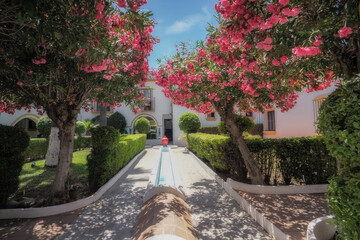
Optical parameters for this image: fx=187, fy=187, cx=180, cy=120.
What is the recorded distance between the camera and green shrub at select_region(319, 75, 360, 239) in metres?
1.76

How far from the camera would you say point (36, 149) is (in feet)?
35.6

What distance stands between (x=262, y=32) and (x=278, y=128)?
9.56 m

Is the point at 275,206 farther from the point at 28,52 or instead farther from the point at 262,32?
the point at 28,52

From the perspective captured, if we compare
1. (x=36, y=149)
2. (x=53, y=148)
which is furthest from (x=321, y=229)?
(x=36, y=149)

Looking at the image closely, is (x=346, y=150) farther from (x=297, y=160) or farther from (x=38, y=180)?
(x=38, y=180)

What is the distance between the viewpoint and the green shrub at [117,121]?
61.5 feet

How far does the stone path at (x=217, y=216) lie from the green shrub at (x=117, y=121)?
14.3 m

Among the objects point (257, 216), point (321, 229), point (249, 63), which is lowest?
point (257, 216)

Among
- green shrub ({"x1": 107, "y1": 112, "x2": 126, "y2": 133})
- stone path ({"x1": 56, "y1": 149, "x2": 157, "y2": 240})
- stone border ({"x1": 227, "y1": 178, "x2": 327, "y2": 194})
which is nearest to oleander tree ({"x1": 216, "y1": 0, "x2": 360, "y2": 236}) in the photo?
stone border ({"x1": 227, "y1": 178, "x2": 327, "y2": 194})

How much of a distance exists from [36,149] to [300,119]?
14529mm

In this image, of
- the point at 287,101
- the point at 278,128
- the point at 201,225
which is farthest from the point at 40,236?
the point at 278,128

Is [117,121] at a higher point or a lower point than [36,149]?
higher

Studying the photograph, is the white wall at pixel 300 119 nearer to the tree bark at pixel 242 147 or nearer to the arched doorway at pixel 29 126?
the tree bark at pixel 242 147

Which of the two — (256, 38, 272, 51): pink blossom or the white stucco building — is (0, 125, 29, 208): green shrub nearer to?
the white stucco building
